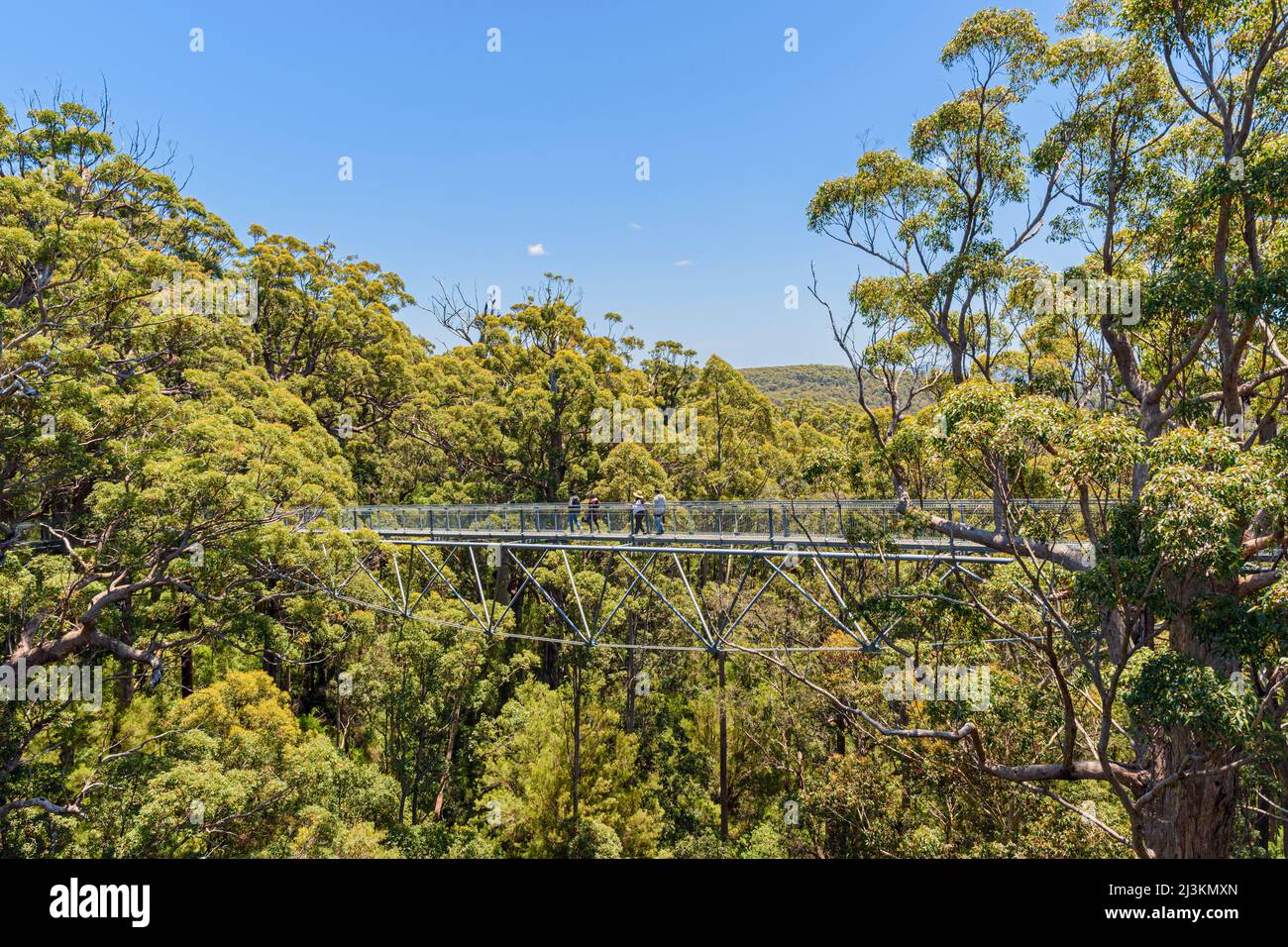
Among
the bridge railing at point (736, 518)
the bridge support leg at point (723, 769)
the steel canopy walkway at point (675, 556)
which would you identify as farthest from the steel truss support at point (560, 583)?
the bridge support leg at point (723, 769)

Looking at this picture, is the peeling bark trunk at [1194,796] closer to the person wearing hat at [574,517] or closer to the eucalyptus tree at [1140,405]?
the eucalyptus tree at [1140,405]

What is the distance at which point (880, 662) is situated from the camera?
507 inches

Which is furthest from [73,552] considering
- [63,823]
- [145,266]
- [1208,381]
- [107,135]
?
[1208,381]

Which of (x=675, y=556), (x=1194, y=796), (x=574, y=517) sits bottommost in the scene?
(x=1194, y=796)

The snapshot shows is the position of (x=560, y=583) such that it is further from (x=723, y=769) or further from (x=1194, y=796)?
(x=1194, y=796)

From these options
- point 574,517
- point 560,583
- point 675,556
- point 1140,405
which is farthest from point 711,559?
point 1140,405

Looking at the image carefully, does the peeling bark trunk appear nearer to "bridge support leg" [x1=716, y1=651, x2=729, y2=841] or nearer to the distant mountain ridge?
"bridge support leg" [x1=716, y1=651, x2=729, y2=841]

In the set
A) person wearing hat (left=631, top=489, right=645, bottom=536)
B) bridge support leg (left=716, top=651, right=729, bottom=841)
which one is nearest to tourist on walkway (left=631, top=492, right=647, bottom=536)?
person wearing hat (left=631, top=489, right=645, bottom=536)

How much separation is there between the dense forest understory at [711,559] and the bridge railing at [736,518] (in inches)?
12.2

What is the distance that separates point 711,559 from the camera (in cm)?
2011

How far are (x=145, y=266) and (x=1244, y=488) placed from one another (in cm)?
1294

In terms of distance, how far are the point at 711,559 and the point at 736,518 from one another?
9438 mm
